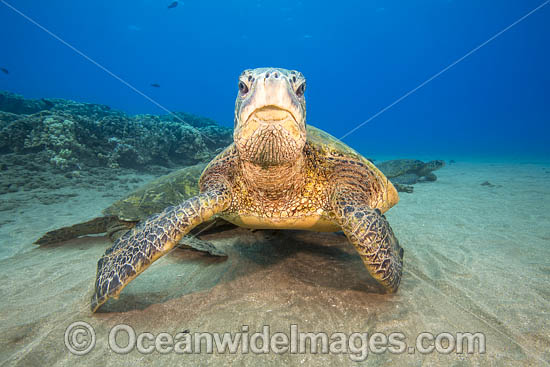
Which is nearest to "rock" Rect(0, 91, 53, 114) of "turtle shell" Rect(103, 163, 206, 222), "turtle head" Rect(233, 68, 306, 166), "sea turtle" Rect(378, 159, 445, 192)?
"turtle shell" Rect(103, 163, 206, 222)

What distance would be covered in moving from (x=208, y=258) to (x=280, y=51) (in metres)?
126

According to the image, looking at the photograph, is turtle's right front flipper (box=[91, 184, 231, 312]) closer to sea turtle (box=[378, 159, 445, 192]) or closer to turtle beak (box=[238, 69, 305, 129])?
turtle beak (box=[238, 69, 305, 129])

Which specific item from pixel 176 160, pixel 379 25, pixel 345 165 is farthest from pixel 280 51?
pixel 345 165

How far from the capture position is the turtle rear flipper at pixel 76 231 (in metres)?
3.31

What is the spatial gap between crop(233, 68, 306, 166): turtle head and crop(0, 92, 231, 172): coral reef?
347 inches

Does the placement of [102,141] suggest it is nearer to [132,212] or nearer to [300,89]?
[132,212]

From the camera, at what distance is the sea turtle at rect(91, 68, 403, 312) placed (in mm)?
1695

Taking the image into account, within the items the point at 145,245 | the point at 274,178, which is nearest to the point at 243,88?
the point at 274,178

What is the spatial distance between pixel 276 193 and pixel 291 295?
0.95 m

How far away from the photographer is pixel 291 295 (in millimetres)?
2119

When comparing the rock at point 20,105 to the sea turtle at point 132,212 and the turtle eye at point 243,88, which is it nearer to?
the sea turtle at point 132,212

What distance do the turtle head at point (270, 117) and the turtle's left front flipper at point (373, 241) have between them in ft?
2.29

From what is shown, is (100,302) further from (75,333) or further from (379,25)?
(379,25)

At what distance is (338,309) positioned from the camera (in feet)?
6.32
